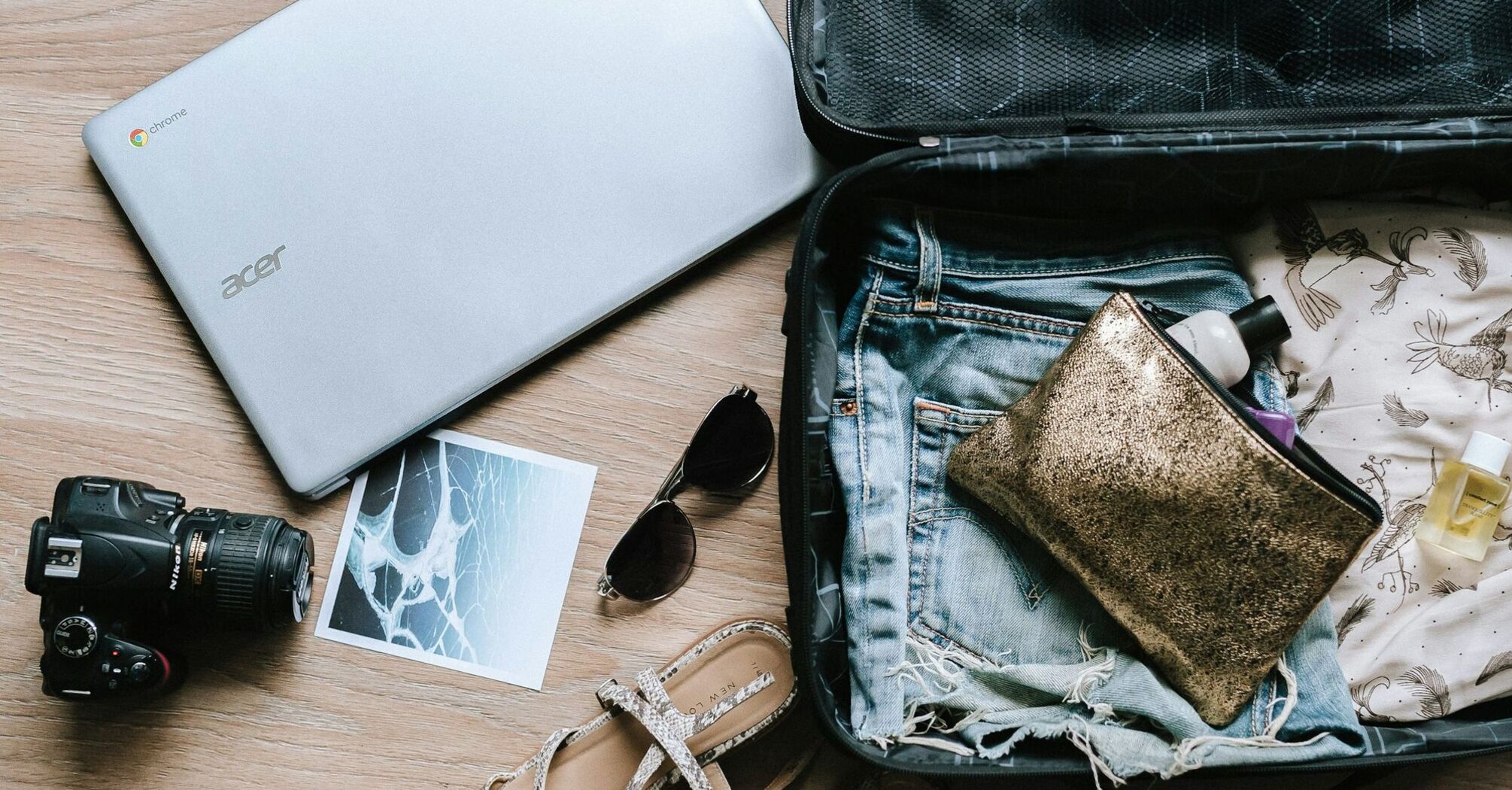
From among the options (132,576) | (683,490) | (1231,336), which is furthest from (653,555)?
(1231,336)

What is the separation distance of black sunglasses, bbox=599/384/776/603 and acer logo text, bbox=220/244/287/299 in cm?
36

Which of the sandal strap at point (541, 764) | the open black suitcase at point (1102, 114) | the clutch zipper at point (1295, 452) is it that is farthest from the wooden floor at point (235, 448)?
the clutch zipper at point (1295, 452)

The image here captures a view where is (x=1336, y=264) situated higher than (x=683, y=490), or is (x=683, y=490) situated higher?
(x=1336, y=264)

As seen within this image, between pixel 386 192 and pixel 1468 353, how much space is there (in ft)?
2.89

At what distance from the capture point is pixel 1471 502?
26.2 inches

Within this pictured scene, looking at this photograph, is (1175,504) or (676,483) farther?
(676,483)

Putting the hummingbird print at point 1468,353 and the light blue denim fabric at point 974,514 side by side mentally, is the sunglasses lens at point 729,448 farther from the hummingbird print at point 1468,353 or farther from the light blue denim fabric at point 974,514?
the hummingbird print at point 1468,353

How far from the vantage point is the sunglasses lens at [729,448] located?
0.73 m

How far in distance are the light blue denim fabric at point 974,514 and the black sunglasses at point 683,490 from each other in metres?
0.09

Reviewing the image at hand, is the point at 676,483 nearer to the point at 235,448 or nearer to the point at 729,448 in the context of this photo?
the point at 729,448

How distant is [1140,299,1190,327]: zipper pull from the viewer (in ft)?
2.33

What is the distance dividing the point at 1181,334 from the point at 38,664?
0.97 m

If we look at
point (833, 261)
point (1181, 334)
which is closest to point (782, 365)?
point (833, 261)

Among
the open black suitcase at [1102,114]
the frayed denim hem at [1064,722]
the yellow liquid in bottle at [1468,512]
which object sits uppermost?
the open black suitcase at [1102,114]
